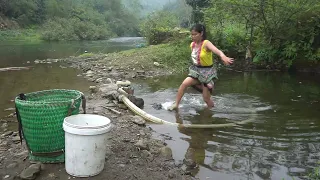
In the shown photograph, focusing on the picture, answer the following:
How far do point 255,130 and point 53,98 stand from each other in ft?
10.8

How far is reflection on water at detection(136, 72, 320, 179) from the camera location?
4.01 m

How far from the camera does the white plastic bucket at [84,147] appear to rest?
10.4 feet

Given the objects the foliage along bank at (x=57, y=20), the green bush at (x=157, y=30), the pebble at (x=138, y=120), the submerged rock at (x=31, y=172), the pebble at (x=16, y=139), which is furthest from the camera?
the foliage along bank at (x=57, y=20)

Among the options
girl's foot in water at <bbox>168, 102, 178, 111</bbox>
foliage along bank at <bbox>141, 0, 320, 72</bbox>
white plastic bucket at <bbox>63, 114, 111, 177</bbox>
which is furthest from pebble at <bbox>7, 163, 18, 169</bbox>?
foliage along bank at <bbox>141, 0, 320, 72</bbox>

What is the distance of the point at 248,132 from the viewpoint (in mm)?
5254

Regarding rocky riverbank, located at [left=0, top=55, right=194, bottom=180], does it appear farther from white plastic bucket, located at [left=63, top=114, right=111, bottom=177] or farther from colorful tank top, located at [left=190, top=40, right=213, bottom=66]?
colorful tank top, located at [left=190, top=40, right=213, bottom=66]

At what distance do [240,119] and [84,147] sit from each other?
11.7 feet

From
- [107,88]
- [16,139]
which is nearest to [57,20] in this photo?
[107,88]

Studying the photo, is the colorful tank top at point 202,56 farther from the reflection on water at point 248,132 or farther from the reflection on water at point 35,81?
the reflection on water at point 35,81

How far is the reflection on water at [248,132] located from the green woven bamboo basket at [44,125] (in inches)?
60.8

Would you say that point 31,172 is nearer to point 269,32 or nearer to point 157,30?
point 269,32

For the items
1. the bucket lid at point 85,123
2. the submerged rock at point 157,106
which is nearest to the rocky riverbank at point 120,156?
the bucket lid at point 85,123

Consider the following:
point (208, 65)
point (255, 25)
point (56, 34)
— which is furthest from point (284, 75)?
point (56, 34)

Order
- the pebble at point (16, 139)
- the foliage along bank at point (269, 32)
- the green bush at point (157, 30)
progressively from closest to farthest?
the pebble at point (16, 139), the foliage along bank at point (269, 32), the green bush at point (157, 30)
